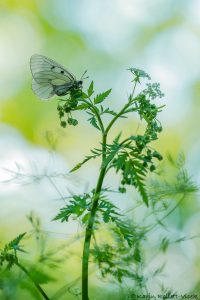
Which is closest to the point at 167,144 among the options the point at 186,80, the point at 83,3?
the point at 186,80

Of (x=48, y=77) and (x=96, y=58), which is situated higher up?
(x=96, y=58)

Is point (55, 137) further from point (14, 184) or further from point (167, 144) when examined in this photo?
point (167, 144)

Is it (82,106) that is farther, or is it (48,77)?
(48,77)

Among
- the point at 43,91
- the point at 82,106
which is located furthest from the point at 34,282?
the point at 43,91

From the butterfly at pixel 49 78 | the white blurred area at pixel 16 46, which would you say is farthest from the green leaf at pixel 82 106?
the white blurred area at pixel 16 46

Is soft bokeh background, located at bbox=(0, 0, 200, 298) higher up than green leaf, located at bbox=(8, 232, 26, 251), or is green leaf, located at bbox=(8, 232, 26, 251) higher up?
soft bokeh background, located at bbox=(0, 0, 200, 298)

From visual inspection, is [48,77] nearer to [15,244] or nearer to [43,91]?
[43,91]

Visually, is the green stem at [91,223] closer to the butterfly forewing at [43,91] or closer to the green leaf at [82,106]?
the green leaf at [82,106]

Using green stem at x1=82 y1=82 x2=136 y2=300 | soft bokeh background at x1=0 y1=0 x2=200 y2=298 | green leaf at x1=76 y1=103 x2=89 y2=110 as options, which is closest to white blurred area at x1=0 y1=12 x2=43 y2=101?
soft bokeh background at x1=0 y1=0 x2=200 y2=298

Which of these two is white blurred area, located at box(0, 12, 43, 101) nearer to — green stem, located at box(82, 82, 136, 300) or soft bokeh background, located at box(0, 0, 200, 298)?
soft bokeh background, located at box(0, 0, 200, 298)

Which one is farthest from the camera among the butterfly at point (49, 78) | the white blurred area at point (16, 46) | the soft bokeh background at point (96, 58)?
the white blurred area at point (16, 46)
